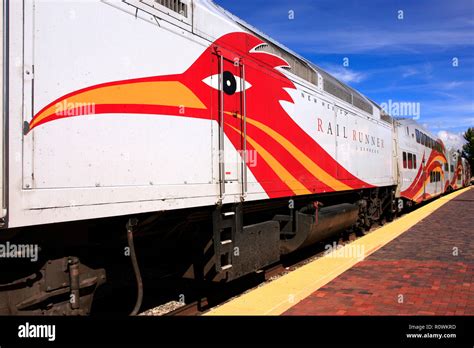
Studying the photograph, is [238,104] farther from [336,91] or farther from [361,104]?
[361,104]

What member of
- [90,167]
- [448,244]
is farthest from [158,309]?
[448,244]

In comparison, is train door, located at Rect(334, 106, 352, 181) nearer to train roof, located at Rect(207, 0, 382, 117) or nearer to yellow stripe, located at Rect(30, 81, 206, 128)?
train roof, located at Rect(207, 0, 382, 117)

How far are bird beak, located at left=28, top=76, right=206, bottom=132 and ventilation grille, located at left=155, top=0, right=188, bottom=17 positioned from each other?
0.79 m

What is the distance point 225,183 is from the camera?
4.66 meters

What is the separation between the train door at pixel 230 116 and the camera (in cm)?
463

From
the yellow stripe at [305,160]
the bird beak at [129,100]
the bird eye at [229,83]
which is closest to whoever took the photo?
the bird beak at [129,100]

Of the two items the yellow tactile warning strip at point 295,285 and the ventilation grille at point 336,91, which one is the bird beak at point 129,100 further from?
the ventilation grille at point 336,91

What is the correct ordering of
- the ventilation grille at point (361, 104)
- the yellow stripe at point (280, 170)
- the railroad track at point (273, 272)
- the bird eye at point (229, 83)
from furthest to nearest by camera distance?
the ventilation grille at point (361, 104)
the yellow stripe at point (280, 170)
the railroad track at point (273, 272)
the bird eye at point (229, 83)

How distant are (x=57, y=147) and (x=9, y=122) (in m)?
0.36

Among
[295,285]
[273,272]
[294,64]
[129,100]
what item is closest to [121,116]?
[129,100]

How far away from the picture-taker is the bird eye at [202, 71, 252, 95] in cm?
457

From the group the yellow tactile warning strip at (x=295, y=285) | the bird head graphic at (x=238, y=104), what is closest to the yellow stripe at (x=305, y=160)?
the bird head graphic at (x=238, y=104)

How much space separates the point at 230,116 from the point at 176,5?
52.7 inches
